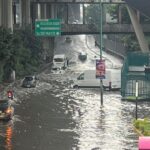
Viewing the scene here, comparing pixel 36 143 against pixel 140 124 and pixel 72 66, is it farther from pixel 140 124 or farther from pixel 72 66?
pixel 72 66

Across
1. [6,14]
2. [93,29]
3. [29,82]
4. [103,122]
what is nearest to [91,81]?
[29,82]

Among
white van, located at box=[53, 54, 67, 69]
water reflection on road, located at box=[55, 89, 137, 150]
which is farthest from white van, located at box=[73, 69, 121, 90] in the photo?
white van, located at box=[53, 54, 67, 69]

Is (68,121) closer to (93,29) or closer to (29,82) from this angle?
(29,82)

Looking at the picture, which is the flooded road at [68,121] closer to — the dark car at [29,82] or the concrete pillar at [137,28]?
the dark car at [29,82]

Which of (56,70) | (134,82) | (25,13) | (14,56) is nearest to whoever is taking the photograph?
(134,82)

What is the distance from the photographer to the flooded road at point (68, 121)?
3076cm

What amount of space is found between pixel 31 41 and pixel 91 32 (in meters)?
16.8

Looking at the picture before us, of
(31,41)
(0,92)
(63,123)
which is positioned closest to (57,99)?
(0,92)

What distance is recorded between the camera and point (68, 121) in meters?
39.8

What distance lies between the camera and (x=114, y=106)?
4853cm

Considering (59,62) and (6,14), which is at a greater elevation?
(6,14)

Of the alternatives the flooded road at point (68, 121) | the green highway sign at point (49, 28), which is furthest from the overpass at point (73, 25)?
the flooded road at point (68, 121)

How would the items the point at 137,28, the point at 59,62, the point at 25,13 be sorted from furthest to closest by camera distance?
→ the point at 25,13 → the point at 59,62 → the point at 137,28

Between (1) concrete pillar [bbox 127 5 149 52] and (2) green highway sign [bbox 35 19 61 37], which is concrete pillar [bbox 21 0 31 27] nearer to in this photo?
(1) concrete pillar [bbox 127 5 149 52]
